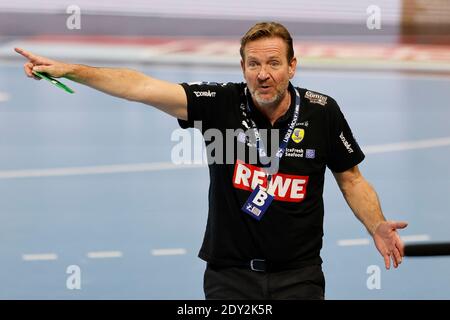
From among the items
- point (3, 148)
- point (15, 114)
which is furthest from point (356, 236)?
point (15, 114)

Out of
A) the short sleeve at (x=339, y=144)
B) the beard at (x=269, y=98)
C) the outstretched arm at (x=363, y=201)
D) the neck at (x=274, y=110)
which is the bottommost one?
the outstretched arm at (x=363, y=201)

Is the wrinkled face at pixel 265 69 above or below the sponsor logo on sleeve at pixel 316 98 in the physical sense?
above

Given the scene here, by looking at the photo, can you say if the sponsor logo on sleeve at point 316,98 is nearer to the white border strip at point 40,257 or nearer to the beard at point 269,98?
the beard at point 269,98

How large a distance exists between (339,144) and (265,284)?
78cm

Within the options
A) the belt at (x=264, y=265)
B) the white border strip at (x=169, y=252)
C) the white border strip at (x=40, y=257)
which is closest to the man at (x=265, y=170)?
the belt at (x=264, y=265)

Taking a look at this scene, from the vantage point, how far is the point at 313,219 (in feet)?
14.2

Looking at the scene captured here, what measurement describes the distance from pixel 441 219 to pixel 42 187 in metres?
3.49

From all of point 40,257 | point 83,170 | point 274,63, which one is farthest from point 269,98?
point 83,170

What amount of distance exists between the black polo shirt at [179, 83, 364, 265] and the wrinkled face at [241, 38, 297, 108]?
0.14 meters

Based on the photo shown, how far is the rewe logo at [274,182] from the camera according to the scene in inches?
166

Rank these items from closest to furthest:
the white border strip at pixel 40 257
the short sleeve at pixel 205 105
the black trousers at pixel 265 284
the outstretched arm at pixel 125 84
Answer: the outstretched arm at pixel 125 84
the black trousers at pixel 265 284
the short sleeve at pixel 205 105
the white border strip at pixel 40 257

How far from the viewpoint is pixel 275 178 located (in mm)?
4238

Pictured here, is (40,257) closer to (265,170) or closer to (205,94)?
(205,94)
